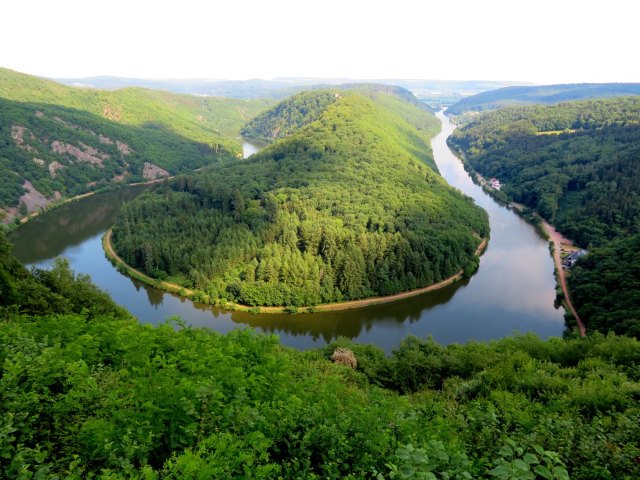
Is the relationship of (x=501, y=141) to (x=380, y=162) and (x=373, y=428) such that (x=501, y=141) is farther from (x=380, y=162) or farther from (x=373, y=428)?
(x=373, y=428)

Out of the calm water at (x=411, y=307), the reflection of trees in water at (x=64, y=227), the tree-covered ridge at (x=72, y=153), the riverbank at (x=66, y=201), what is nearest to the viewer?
the calm water at (x=411, y=307)

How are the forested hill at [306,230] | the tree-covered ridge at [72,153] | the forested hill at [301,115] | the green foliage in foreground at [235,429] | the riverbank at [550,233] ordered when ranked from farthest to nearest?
the forested hill at [301,115] → the tree-covered ridge at [72,153] → the forested hill at [306,230] → the riverbank at [550,233] → the green foliage in foreground at [235,429]

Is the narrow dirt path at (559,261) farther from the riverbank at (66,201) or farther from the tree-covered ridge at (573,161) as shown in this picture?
the riverbank at (66,201)

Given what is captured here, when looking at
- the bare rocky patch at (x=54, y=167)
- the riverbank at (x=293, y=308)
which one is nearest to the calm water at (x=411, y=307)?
the riverbank at (x=293, y=308)

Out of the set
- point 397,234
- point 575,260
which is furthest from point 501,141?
point 397,234

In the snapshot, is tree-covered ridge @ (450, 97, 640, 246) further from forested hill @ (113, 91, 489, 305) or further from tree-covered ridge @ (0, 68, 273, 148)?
tree-covered ridge @ (0, 68, 273, 148)
